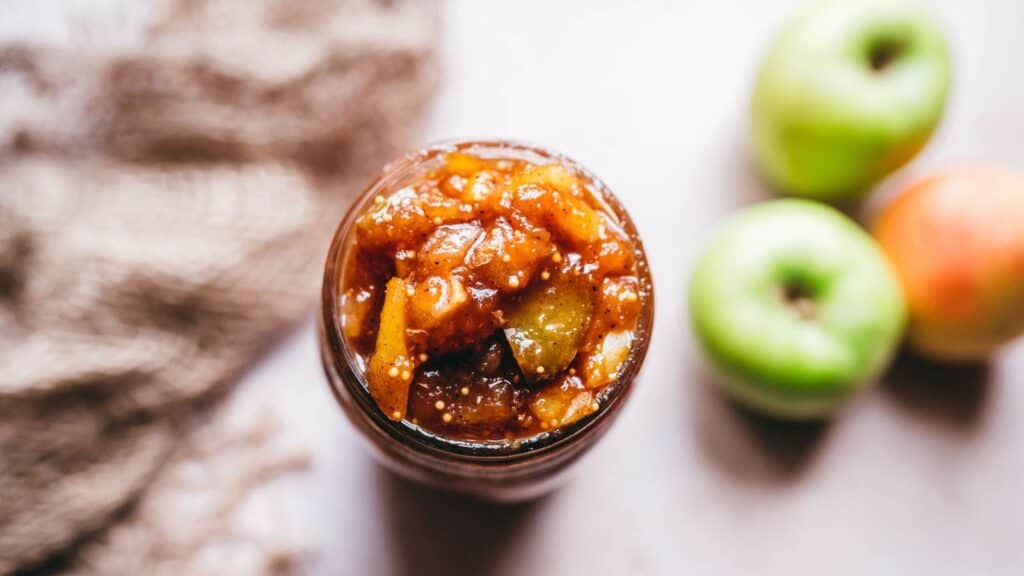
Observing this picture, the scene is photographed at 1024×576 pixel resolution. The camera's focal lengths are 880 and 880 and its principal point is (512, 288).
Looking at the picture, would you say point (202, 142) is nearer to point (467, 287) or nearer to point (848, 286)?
point (467, 287)

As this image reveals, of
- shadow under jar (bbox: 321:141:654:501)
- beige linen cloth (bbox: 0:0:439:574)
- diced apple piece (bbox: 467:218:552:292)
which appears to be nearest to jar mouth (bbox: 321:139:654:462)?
shadow under jar (bbox: 321:141:654:501)

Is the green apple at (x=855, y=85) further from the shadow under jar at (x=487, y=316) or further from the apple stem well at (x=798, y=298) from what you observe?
the shadow under jar at (x=487, y=316)

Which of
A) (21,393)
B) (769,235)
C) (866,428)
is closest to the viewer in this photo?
(21,393)

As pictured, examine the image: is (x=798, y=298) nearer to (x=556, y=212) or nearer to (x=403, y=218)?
(x=556, y=212)

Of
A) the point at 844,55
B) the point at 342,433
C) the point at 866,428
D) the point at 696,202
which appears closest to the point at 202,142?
the point at 342,433

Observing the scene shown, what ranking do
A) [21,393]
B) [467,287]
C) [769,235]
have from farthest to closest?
1. [769,235]
2. [21,393]
3. [467,287]

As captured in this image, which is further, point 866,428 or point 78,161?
point 866,428
